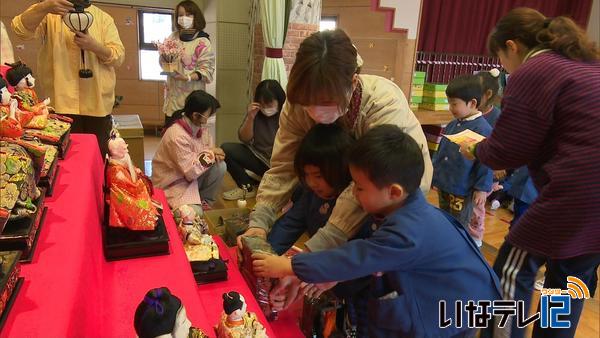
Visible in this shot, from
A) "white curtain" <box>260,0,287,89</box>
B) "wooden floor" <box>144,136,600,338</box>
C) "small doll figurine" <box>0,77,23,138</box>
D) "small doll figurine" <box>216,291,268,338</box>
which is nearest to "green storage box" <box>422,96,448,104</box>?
"wooden floor" <box>144,136,600,338</box>

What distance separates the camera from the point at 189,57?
10.1 ft

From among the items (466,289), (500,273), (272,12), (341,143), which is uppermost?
(272,12)

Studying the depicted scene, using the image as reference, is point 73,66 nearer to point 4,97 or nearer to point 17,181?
point 4,97

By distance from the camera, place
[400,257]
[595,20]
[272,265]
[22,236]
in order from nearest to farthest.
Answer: [22,236], [400,257], [272,265], [595,20]

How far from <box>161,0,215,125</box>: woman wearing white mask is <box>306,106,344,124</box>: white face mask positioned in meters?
2.17

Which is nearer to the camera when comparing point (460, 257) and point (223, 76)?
point (460, 257)

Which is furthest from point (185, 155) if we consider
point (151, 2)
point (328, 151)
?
point (151, 2)

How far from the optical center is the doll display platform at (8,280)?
730 mm

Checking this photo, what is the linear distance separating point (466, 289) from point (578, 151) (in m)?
0.51

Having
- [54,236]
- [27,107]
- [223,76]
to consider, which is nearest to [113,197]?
[54,236]

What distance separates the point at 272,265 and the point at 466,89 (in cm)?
160

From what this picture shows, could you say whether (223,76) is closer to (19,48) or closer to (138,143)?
(138,143)

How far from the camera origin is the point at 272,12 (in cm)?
323

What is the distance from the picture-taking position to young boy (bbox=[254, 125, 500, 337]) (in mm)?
1000
